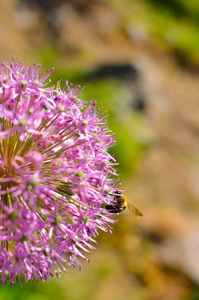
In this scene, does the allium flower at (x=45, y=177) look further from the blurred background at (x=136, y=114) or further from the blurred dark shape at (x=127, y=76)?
the blurred dark shape at (x=127, y=76)

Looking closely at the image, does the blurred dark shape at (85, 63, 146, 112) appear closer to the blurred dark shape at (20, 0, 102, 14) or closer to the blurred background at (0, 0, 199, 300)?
the blurred background at (0, 0, 199, 300)

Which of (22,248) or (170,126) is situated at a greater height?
(170,126)

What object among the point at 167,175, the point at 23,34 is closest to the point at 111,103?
the point at 167,175

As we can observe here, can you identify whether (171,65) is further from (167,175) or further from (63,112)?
(63,112)

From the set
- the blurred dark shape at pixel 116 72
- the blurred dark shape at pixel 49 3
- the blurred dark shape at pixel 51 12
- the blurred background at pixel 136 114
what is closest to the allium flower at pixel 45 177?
the blurred background at pixel 136 114

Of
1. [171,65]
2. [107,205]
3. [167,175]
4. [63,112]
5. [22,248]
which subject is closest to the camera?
[22,248]

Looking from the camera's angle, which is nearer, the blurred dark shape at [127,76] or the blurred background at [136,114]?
the blurred background at [136,114]

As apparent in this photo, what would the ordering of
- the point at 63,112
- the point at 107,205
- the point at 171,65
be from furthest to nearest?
the point at 171,65 → the point at 107,205 → the point at 63,112

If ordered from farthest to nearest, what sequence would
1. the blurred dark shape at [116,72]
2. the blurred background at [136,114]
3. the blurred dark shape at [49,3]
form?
the blurred dark shape at [49,3] → the blurred dark shape at [116,72] → the blurred background at [136,114]
